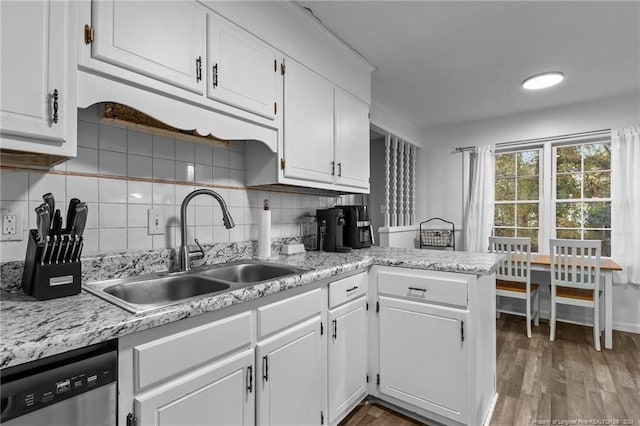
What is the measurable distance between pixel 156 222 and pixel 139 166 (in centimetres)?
27

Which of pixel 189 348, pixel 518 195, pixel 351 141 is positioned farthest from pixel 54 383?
pixel 518 195

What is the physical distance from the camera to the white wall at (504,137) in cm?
326

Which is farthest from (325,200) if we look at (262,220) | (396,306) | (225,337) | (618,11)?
(618,11)

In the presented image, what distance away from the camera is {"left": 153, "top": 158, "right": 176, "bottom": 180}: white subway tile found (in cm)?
153

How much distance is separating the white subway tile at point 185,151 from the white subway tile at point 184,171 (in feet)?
0.07

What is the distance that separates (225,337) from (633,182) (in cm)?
413

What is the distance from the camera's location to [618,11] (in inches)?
74.8

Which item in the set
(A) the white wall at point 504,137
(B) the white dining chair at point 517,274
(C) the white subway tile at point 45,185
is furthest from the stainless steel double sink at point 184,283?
(A) the white wall at point 504,137

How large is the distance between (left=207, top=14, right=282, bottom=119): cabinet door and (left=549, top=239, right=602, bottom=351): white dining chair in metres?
2.91

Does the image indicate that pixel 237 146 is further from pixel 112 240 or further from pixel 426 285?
pixel 426 285

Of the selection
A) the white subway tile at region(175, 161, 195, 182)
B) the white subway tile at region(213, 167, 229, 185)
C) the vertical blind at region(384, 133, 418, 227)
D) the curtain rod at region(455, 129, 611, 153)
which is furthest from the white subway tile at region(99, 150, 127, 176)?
the curtain rod at region(455, 129, 611, 153)

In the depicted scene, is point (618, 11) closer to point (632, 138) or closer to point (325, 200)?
point (632, 138)

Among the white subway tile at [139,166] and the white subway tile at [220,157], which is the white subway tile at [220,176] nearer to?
the white subway tile at [220,157]

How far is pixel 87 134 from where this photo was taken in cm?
131
